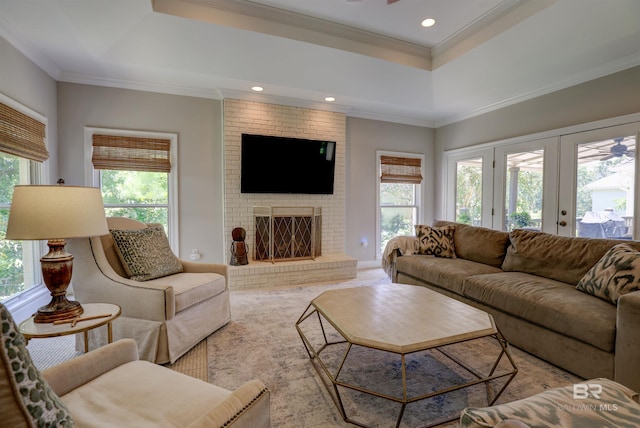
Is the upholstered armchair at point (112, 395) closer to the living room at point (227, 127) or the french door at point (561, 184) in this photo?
the living room at point (227, 127)

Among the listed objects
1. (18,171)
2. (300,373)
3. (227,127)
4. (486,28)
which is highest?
(486,28)

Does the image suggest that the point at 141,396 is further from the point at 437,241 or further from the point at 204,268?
the point at 437,241

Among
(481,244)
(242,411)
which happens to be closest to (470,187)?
(481,244)

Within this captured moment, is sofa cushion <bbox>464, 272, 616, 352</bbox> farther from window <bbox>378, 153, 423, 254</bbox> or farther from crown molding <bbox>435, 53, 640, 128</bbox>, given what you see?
window <bbox>378, 153, 423, 254</bbox>

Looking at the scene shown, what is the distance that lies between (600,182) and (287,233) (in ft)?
12.2

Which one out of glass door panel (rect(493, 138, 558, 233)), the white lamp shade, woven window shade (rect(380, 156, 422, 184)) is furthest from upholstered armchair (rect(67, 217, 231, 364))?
glass door panel (rect(493, 138, 558, 233))

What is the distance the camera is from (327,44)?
3.21 m

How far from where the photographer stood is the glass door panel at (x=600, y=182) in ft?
10.3

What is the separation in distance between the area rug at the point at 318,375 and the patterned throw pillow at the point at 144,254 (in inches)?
27.1

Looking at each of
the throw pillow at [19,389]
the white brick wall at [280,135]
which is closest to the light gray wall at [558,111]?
the white brick wall at [280,135]

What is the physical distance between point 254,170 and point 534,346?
3.48 m

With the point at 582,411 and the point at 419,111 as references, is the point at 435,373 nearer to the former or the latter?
the point at 582,411

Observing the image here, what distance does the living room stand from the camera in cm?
316

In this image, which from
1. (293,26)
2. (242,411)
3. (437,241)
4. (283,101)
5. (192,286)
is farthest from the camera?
(283,101)
